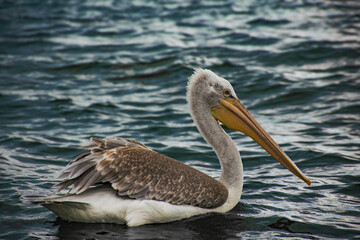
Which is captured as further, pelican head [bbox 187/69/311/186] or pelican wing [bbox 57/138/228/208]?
pelican head [bbox 187/69/311/186]

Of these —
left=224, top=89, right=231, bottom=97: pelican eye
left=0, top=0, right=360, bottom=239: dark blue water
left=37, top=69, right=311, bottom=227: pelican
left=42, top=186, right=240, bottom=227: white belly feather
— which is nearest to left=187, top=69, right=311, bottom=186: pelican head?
left=224, top=89, right=231, bottom=97: pelican eye

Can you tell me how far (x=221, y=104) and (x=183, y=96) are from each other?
12.0ft

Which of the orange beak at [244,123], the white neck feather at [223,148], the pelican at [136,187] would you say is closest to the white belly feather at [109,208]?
the pelican at [136,187]

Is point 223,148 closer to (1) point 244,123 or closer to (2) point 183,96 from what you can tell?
(1) point 244,123

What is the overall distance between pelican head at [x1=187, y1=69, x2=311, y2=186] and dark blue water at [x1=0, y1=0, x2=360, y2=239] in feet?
1.96

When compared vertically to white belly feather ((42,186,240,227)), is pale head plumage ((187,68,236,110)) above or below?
above

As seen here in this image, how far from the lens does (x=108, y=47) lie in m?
11.5

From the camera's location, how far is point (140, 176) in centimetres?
475

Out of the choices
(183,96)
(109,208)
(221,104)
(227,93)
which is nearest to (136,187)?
(109,208)

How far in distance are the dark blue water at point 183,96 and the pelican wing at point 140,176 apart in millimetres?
237

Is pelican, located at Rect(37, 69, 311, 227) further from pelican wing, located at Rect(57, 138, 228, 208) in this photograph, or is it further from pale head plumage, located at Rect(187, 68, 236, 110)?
pale head plumage, located at Rect(187, 68, 236, 110)

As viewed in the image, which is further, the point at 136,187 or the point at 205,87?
the point at 205,87

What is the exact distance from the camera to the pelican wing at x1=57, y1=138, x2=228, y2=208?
4.64 meters

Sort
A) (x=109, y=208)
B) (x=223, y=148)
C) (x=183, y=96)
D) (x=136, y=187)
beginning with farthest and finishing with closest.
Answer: (x=183, y=96)
(x=223, y=148)
(x=136, y=187)
(x=109, y=208)
